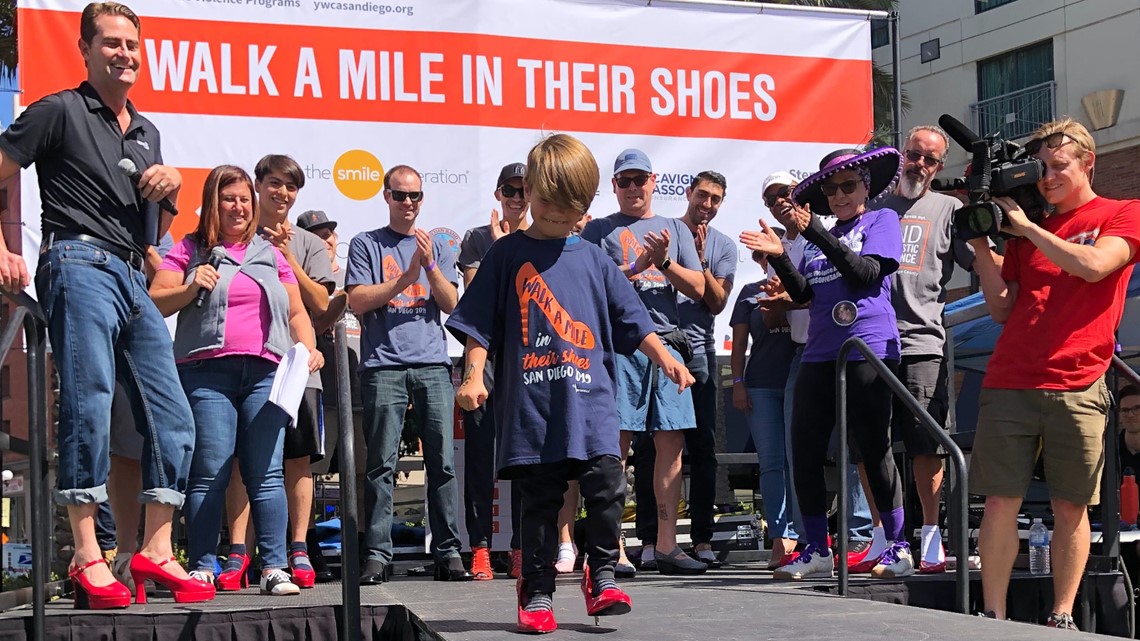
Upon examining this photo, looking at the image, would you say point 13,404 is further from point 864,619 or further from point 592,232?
point 864,619

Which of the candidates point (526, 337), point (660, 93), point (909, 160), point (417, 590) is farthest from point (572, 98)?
point (526, 337)

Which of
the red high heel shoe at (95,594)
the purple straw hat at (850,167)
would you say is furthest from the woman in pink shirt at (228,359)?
the purple straw hat at (850,167)

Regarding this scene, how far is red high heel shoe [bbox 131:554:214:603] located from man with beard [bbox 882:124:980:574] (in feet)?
10.0

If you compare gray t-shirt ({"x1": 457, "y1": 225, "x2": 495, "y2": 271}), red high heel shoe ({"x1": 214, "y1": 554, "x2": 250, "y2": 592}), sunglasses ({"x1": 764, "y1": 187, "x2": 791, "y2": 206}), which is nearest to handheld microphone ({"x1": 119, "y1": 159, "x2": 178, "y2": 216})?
red high heel shoe ({"x1": 214, "y1": 554, "x2": 250, "y2": 592})

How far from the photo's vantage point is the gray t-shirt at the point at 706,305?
6.97 metres

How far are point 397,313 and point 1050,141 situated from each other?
3.09 m

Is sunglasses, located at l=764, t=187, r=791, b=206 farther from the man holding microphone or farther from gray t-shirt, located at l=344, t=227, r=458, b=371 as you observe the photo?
the man holding microphone

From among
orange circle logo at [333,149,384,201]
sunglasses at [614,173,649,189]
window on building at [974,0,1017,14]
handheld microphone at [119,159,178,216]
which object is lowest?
handheld microphone at [119,159,178,216]

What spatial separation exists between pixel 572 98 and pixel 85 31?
443cm

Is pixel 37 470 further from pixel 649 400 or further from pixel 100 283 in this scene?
pixel 649 400

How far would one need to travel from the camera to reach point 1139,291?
29.7ft

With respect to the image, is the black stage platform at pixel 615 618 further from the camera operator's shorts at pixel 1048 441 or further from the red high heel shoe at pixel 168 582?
the camera operator's shorts at pixel 1048 441

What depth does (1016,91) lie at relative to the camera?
1077 inches

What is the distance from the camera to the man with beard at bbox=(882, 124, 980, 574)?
6043 mm
